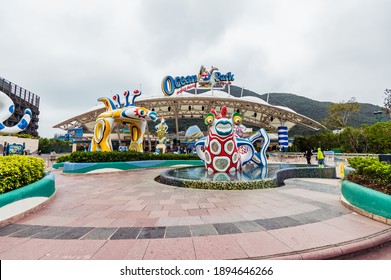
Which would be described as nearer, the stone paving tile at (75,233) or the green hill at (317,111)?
the stone paving tile at (75,233)

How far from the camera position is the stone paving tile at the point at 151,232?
2.78m

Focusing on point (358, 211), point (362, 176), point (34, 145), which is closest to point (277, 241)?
point (358, 211)

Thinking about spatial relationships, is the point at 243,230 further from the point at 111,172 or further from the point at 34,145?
the point at 34,145

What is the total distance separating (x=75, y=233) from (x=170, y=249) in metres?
1.58

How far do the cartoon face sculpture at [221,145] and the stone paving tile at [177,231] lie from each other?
18.8 ft

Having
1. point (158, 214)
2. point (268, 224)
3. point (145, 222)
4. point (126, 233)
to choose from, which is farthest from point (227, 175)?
point (126, 233)

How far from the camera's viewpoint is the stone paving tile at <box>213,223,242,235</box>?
289 cm

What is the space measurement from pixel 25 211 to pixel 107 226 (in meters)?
1.90

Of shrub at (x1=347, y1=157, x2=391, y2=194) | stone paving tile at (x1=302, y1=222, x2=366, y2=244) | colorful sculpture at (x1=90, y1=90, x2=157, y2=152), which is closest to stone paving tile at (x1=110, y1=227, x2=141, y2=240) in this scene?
stone paving tile at (x1=302, y1=222, x2=366, y2=244)

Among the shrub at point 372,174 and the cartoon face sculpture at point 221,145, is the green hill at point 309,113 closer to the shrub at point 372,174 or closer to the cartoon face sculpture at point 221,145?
the cartoon face sculpture at point 221,145

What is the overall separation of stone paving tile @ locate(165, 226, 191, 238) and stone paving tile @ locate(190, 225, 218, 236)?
0.26ft

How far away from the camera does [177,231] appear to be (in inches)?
116

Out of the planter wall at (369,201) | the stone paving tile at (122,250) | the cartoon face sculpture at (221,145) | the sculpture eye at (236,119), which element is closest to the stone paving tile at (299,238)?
the planter wall at (369,201)

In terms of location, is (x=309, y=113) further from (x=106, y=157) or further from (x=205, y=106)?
(x=106, y=157)
